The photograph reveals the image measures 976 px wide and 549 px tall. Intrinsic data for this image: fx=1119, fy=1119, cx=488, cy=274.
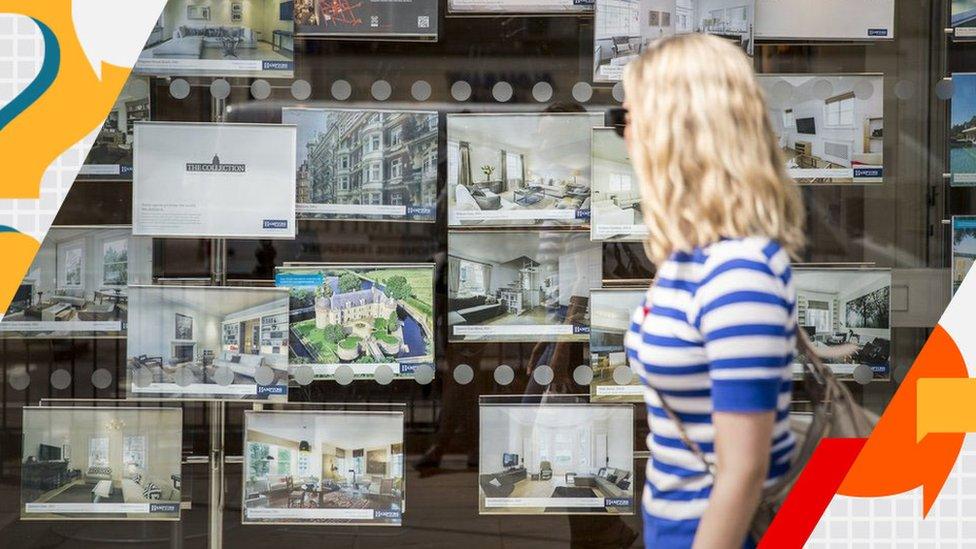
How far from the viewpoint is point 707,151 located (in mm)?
1996

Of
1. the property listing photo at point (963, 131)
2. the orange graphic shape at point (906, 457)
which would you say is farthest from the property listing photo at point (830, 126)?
the orange graphic shape at point (906, 457)

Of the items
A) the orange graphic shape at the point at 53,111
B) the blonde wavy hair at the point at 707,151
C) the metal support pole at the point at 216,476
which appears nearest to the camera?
the blonde wavy hair at the point at 707,151

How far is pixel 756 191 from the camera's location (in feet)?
6.53

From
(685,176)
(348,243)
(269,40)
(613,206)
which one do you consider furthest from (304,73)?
(685,176)

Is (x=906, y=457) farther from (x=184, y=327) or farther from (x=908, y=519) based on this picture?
(x=184, y=327)

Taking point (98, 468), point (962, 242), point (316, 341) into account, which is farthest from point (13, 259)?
point (962, 242)

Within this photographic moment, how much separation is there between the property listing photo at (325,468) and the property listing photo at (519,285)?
44cm

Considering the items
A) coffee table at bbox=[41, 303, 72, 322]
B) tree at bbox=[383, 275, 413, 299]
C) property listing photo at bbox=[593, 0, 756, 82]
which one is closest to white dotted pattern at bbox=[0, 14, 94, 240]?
coffee table at bbox=[41, 303, 72, 322]

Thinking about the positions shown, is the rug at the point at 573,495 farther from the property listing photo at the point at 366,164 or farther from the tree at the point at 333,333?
the property listing photo at the point at 366,164

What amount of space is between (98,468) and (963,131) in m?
3.13

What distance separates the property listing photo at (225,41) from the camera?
12.0 feet

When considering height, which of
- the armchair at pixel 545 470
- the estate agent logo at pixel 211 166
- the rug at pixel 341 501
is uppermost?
the estate agent logo at pixel 211 166

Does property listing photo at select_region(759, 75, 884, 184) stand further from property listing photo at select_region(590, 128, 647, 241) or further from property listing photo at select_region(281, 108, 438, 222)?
property listing photo at select_region(281, 108, 438, 222)

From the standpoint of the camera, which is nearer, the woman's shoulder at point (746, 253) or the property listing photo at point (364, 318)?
the woman's shoulder at point (746, 253)
